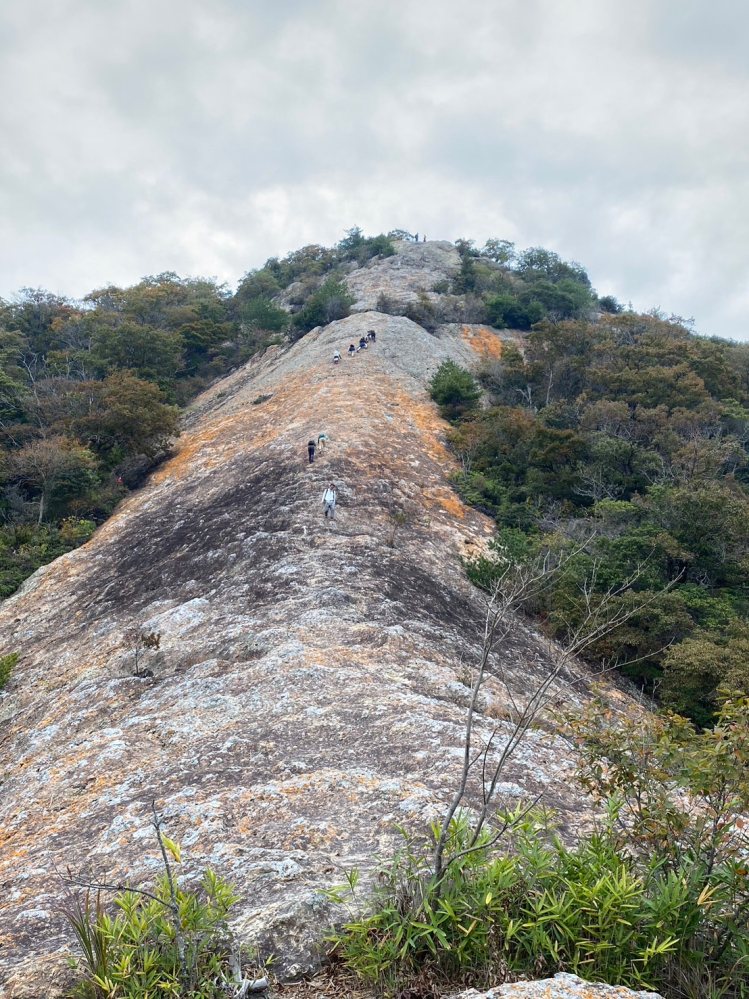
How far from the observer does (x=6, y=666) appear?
11.9 m

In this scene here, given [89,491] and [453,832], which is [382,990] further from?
[89,491]

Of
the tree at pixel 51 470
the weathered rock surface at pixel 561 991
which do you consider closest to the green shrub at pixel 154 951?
the weathered rock surface at pixel 561 991

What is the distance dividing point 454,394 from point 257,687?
20.5m

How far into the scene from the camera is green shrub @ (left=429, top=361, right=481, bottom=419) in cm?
2655

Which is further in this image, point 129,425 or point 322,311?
point 322,311

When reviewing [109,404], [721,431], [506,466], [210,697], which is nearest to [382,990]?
[210,697]

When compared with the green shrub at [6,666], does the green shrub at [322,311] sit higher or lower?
higher

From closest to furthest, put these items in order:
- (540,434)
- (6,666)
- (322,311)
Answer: (6,666) < (540,434) < (322,311)

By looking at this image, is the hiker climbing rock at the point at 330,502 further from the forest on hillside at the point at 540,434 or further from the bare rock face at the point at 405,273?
the bare rock face at the point at 405,273

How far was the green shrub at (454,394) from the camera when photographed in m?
26.5

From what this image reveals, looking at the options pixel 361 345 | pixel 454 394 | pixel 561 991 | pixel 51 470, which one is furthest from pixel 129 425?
pixel 561 991

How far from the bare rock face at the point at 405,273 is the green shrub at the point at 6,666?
1164 inches

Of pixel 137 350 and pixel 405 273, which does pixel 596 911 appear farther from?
pixel 405 273

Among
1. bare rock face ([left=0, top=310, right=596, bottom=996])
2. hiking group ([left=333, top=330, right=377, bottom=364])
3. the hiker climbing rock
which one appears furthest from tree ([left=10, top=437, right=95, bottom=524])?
hiking group ([left=333, top=330, right=377, bottom=364])
